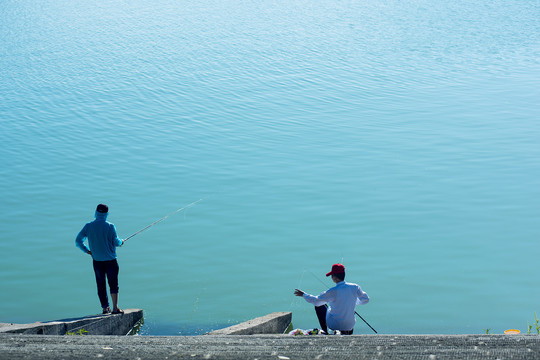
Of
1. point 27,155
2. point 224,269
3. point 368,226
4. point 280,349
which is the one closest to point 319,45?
point 27,155

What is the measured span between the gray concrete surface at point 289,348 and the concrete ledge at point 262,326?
1992 mm

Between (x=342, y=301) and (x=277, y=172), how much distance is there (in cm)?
929

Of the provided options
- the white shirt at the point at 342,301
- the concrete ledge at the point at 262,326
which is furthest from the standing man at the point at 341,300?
the concrete ledge at the point at 262,326

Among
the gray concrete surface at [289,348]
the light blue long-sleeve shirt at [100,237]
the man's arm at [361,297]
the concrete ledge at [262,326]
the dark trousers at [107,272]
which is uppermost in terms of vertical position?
the light blue long-sleeve shirt at [100,237]

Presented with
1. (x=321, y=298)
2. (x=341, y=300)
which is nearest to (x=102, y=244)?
(x=321, y=298)

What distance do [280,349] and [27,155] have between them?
1431 cm

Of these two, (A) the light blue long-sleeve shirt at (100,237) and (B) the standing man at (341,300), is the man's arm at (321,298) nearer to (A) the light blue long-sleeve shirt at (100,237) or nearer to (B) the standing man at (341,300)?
(B) the standing man at (341,300)

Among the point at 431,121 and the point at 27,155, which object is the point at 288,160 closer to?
the point at 431,121

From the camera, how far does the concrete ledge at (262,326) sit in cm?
822

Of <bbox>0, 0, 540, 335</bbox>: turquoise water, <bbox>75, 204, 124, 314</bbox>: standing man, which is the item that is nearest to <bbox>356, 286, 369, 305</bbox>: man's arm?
<bbox>0, 0, 540, 335</bbox>: turquoise water

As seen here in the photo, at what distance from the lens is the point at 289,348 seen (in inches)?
221

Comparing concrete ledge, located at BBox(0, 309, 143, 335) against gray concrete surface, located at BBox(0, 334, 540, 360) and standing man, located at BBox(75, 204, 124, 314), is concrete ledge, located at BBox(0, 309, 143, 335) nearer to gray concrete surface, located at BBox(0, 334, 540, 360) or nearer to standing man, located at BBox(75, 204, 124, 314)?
standing man, located at BBox(75, 204, 124, 314)

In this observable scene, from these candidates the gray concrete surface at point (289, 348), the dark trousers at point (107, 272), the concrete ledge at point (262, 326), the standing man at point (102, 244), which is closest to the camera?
the gray concrete surface at point (289, 348)

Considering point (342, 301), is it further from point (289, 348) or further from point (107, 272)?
point (107, 272)
